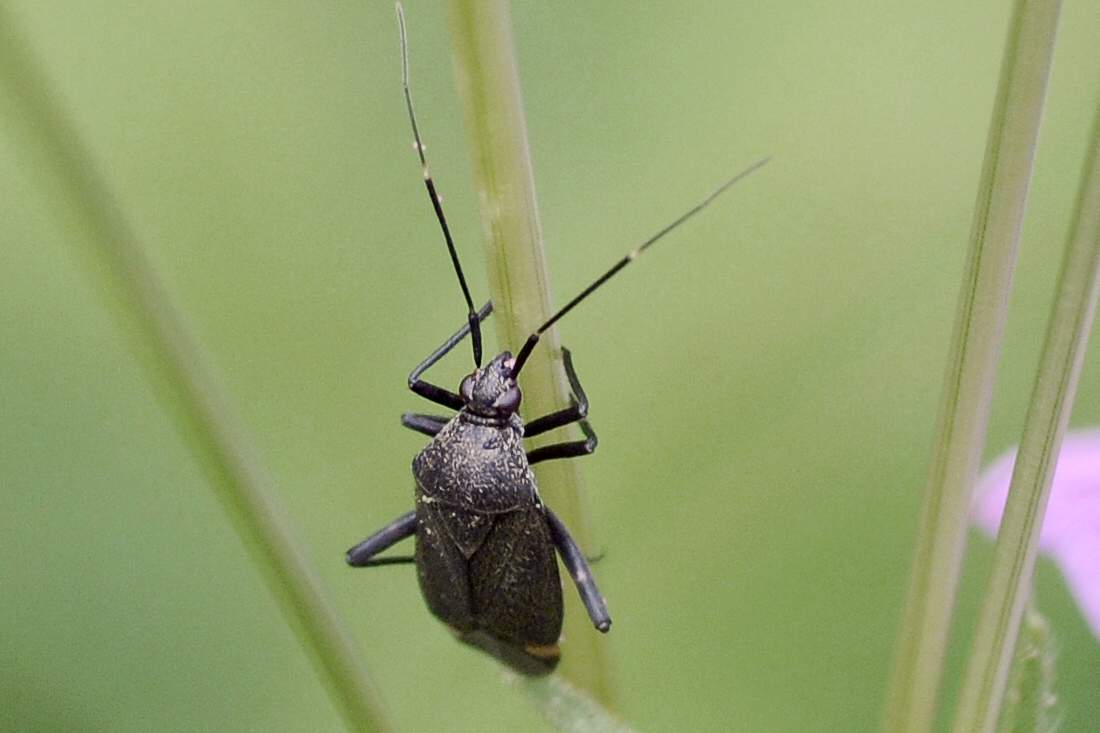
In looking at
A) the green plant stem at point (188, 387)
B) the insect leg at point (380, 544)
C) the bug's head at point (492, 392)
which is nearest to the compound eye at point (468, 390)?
the bug's head at point (492, 392)

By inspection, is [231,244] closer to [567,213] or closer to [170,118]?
[170,118]

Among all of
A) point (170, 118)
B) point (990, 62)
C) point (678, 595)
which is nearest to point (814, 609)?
point (678, 595)

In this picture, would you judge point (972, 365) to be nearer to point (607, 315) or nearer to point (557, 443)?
point (557, 443)

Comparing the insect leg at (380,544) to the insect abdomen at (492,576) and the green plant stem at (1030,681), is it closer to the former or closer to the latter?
the insect abdomen at (492,576)

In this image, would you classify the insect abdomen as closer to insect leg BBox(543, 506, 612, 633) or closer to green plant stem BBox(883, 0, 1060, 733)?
insect leg BBox(543, 506, 612, 633)

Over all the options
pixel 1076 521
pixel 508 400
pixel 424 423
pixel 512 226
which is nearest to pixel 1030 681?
pixel 1076 521

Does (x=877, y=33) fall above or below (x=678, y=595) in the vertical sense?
above

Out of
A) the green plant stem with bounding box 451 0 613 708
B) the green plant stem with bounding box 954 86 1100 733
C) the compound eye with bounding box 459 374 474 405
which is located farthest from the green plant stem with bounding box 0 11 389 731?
the compound eye with bounding box 459 374 474 405
